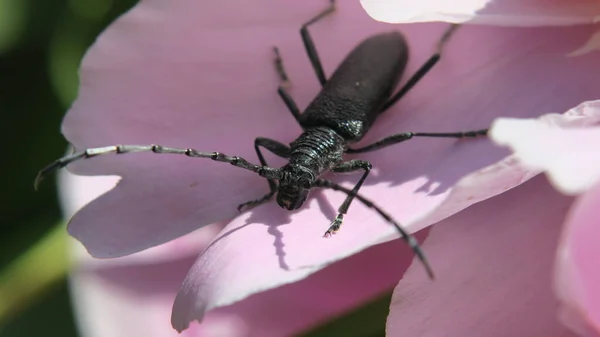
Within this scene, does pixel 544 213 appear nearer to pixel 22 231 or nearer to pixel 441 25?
pixel 441 25

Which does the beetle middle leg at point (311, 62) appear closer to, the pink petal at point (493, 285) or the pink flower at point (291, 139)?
the pink flower at point (291, 139)

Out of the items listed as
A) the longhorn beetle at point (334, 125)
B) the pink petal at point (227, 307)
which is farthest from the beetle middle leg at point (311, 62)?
the pink petal at point (227, 307)

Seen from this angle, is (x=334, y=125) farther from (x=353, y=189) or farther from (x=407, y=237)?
(x=407, y=237)

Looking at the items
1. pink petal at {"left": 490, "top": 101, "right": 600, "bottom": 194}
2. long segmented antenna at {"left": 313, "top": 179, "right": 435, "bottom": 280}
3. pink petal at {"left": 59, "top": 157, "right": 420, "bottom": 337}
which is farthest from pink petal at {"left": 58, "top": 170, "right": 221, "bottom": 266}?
pink petal at {"left": 490, "top": 101, "right": 600, "bottom": 194}

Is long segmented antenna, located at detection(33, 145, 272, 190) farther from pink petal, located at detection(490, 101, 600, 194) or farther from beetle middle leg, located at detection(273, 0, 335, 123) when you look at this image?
pink petal, located at detection(490, 101, 600, 194)

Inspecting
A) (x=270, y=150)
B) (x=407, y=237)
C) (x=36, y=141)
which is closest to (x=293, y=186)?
(x=270, y=150)

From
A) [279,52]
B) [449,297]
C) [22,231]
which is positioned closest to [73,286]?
[22,231]
